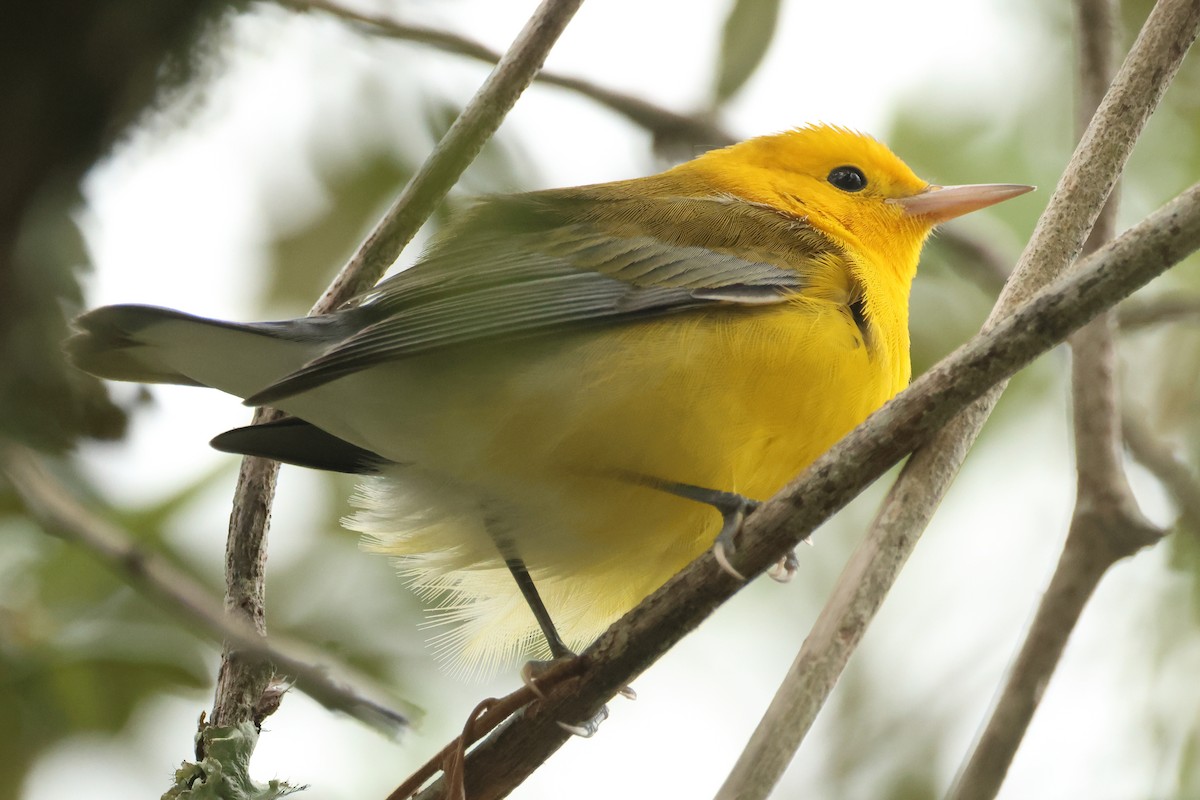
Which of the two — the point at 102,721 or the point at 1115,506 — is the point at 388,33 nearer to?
the point at 102,721

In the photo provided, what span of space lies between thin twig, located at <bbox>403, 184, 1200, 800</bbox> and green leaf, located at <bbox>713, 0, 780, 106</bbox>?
2565 millimetres

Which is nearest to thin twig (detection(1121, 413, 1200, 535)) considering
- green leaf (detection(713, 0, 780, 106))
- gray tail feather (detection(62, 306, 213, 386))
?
green leaf (detection(713, 0, 780, 106))

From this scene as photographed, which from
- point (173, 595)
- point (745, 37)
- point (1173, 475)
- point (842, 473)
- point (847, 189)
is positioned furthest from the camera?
point (847, 189)

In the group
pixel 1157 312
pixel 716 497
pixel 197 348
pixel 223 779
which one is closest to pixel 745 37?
pixel 1157 312

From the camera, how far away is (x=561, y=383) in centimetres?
338

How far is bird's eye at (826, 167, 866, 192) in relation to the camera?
4.89 metres

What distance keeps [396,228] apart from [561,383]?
2.06 feet

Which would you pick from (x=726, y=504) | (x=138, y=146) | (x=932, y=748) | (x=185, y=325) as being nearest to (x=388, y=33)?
(x=185, y=325)

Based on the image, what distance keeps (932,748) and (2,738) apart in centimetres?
273

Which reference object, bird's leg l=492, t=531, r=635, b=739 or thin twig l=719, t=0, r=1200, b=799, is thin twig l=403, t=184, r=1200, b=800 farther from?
bird's leg l=492, t=531, r=635, b=739

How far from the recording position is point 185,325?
3.17 meters

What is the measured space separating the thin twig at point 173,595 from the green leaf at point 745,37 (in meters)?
3.26

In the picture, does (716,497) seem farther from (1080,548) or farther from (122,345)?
(122,345)

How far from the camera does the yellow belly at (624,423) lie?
130 inches
